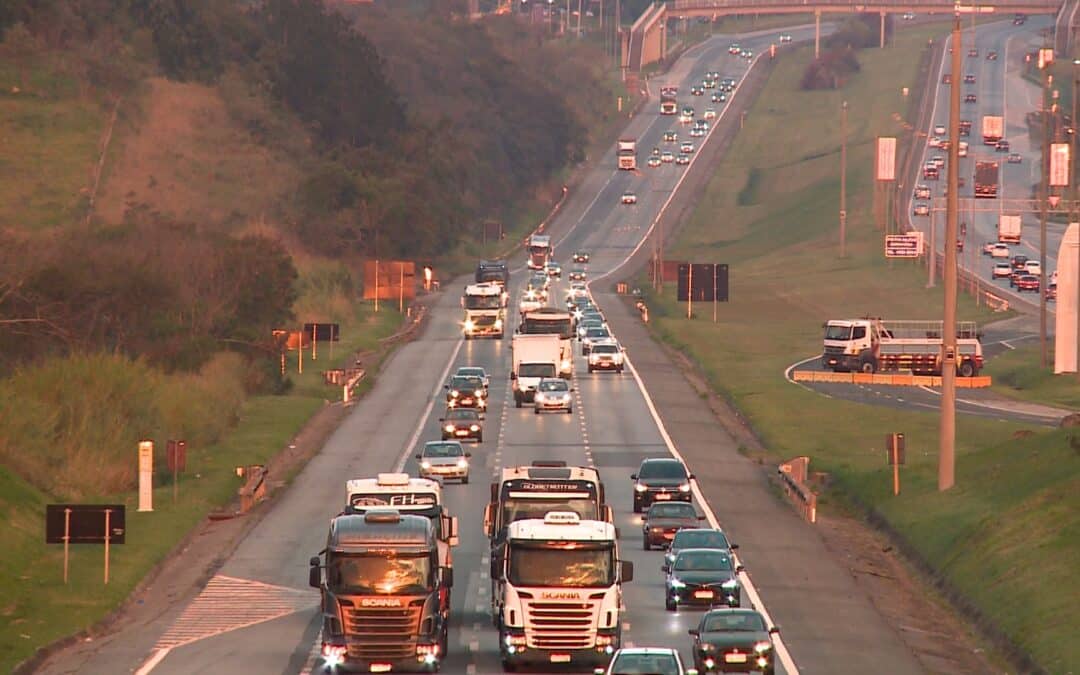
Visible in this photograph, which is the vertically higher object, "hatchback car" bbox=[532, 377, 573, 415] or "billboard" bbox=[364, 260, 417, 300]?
"billboard" bbox=[364, 260, 417, 300]

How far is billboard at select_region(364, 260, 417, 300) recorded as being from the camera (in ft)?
418

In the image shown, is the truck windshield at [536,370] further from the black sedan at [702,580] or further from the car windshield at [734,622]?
the car windshield at [734,622]

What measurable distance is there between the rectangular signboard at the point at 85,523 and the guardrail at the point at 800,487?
69.6ft

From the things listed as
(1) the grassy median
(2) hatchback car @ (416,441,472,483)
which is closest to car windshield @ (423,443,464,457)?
(2) hatchback car @ (416,441,472,483)

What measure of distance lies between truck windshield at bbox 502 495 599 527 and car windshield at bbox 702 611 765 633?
677 cm

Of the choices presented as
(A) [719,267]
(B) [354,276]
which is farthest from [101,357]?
(B) [354,276]

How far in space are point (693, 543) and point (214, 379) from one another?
4127 centimetres

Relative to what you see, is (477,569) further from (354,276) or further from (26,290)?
(354,276)

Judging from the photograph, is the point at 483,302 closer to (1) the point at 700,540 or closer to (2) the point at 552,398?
(2) the point at 552,398

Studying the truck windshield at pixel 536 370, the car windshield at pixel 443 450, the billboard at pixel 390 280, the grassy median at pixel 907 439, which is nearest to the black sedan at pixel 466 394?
the truck windshield at pixel 536 370

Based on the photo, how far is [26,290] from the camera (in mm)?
69625

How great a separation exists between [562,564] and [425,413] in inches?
1864

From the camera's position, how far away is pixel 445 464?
199 ft

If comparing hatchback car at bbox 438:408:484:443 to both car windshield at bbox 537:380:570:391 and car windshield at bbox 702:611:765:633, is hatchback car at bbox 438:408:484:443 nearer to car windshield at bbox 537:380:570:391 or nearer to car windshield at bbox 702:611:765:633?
car windshield at bbox 537:380:570:391
